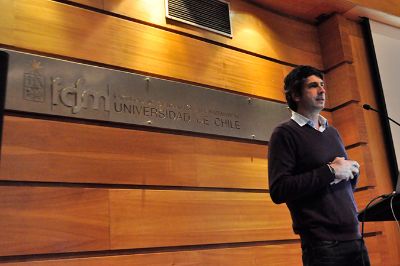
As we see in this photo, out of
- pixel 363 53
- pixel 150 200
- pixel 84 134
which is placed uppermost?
pixel 363 53

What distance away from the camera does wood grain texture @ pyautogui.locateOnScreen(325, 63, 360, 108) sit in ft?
11.6

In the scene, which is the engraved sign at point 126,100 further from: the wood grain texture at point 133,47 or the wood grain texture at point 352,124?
the wood grain texture at point 352,124

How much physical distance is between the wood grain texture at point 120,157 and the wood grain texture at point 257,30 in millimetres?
727

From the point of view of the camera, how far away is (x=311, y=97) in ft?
6.04

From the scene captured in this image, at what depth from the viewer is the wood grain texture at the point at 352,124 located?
344 cm

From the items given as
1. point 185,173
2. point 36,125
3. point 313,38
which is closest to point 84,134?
point 36,125

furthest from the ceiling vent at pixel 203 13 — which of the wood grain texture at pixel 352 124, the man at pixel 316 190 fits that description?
the man at pixel 316 190

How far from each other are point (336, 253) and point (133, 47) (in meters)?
1.64

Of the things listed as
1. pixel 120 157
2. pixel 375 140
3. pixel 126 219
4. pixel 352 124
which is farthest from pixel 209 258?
pixel 375 140

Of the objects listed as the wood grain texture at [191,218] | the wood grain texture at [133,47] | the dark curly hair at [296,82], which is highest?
the wood grain texture at [133,47]

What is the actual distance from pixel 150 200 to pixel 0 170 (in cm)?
78

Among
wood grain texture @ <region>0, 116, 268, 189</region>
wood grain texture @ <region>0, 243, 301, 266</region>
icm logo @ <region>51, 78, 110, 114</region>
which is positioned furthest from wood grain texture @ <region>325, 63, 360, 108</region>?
icm logo @ <region>51, 78, 110, 114</region>

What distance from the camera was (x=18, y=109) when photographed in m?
2.14

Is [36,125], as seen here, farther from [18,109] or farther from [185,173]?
[185,173]
